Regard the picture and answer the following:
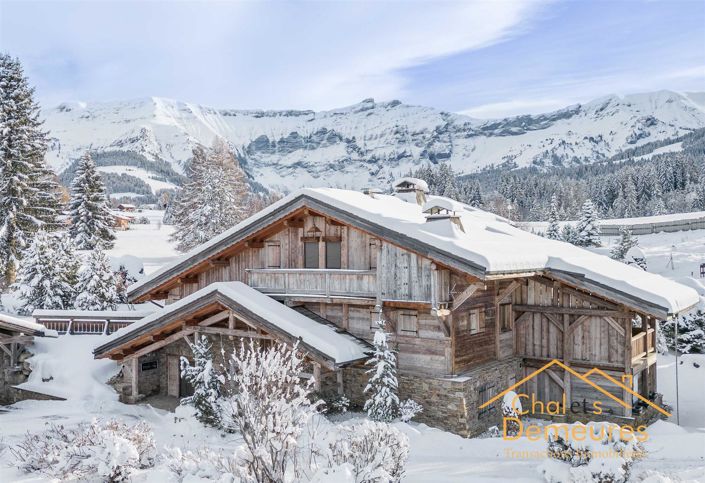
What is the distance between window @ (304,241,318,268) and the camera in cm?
2023

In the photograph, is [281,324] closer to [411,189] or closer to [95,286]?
[411,189]

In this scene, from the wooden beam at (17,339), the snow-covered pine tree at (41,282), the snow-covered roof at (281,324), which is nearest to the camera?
the snow-covered roof at (281,324)

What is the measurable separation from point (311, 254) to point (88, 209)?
32501mm

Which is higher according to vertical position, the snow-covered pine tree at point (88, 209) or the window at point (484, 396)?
the snow-covered pine tree at point (88, 209)

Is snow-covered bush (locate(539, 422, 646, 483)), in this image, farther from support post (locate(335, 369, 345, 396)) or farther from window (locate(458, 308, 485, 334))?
support post (locate(335, 369, 345, 396))

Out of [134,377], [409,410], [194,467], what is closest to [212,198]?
[134,377]

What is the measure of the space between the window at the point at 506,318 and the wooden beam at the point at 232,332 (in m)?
8.25

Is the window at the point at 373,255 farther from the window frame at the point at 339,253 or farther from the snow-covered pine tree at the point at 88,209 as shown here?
the snow-covered pine tree at the point at 88,209

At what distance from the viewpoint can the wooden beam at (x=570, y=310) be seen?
18391 millimetres

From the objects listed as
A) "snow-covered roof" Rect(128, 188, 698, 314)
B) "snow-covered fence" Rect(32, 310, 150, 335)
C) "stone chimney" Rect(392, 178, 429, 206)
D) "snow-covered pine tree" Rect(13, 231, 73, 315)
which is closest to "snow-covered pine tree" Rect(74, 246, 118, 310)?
"snow-covered pine tree" Rect(13, 231, 73, 315)

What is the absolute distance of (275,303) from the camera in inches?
767

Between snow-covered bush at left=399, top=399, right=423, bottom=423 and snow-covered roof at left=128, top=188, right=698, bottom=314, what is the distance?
464cm

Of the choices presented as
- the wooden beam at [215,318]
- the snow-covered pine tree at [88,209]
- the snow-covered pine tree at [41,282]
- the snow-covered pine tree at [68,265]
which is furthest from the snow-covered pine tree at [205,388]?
the snow-covered pine tree at [88,209]

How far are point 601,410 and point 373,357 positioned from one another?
26.0 feet
